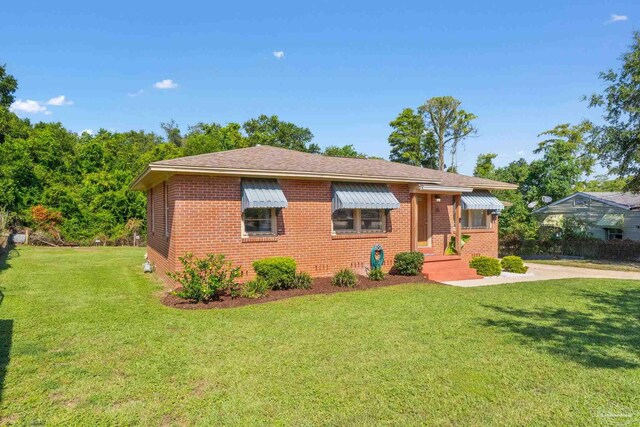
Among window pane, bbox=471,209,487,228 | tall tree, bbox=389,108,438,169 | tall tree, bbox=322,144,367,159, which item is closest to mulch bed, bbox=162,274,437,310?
window pane, bbox=471,209,487,228

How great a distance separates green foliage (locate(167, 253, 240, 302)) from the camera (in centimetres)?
879

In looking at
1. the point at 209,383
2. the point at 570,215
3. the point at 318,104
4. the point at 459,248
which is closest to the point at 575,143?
the point at 570,215

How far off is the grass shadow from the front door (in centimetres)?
640

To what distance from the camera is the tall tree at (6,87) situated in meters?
37.8

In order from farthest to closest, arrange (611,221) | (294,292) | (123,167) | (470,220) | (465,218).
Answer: (123,167) < (611,221) < (470,220) < (465,218) < (294,292)

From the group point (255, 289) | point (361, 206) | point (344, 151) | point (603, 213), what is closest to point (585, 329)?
point (361, 206)

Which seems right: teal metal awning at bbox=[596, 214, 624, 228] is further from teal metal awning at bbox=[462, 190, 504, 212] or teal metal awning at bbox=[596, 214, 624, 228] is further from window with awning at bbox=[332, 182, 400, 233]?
window with awning at bbox=[332, 182, 400, 233]

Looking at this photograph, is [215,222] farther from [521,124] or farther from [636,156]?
[521,124]

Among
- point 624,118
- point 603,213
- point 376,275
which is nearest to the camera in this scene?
point 376,275

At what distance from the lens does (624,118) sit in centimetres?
2022

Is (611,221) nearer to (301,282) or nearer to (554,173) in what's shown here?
(554,173)

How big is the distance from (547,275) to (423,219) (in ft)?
16.8

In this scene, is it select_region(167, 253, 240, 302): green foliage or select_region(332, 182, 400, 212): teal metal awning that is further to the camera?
select_region(332, 182, 400, 212): teal metal awning

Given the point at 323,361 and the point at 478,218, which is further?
the point at 478,218
